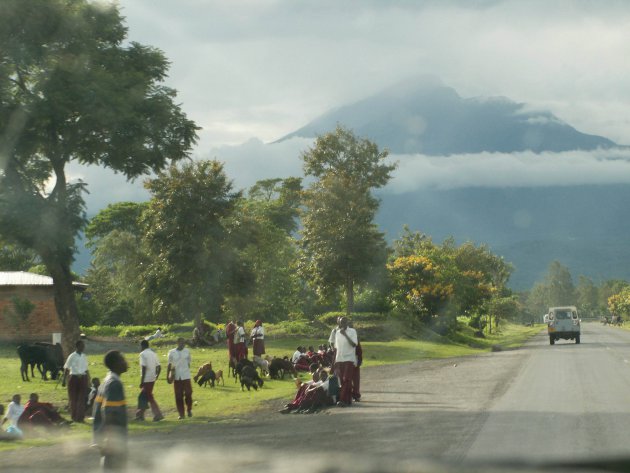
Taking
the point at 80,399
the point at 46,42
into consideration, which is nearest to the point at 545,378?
the point at 80,399

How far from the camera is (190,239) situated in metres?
45.1

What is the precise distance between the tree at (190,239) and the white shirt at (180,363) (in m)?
25.6

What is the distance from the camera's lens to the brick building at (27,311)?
149 ft

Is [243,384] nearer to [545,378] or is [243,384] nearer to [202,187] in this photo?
[545,378]

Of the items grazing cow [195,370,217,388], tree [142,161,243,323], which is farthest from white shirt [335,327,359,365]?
tree [142,161,243,323]

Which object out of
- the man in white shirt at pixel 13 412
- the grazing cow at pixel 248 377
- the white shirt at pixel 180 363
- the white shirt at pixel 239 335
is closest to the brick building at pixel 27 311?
the white shirt at pixel 239 335

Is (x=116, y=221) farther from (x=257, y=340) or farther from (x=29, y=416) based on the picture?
(x=29, y=416)

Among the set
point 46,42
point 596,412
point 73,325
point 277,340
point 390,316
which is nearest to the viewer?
point 596,412

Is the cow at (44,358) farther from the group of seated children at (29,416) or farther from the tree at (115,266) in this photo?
the tree at (115,266)

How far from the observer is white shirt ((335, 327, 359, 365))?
782 inches

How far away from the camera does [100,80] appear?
67.1 feet

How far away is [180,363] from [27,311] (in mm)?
29607

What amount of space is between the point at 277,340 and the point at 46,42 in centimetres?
2618

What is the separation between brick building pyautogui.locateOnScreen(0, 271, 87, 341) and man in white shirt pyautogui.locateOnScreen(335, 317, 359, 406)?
2967 centimetres
